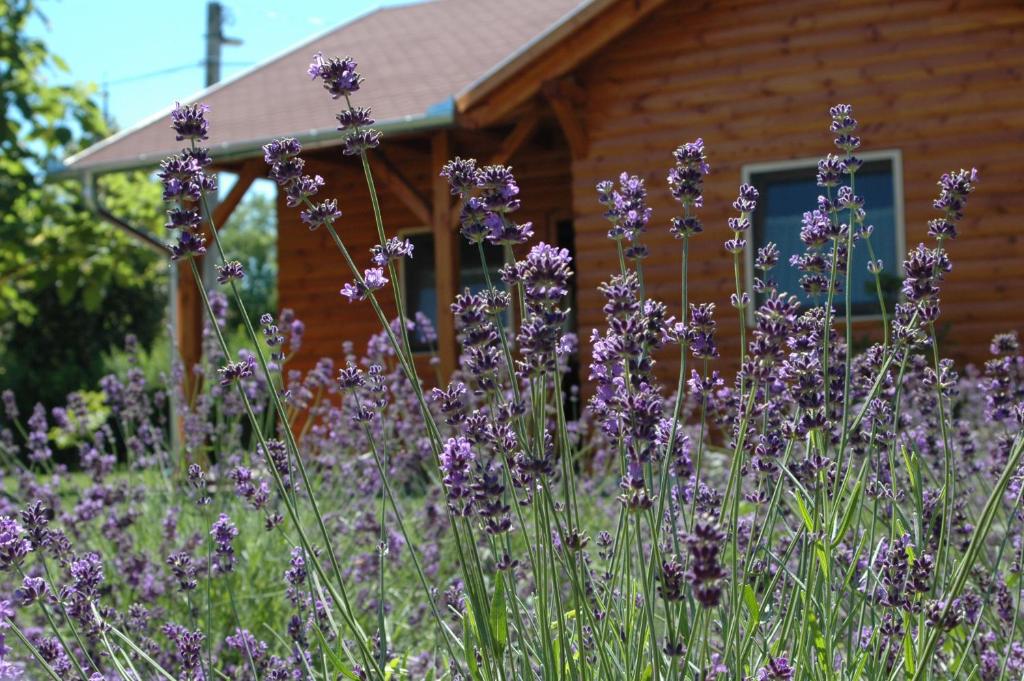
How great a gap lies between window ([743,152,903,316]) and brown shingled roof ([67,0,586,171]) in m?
2.63

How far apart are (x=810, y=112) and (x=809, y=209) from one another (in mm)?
877

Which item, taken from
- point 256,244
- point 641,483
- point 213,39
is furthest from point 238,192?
point 256,244

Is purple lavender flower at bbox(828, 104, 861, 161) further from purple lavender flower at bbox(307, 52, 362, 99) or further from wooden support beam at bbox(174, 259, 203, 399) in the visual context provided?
wooden support beam at bbox(174, 259, 203, 399)

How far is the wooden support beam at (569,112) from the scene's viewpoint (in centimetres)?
1072

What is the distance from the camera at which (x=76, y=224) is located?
1355 cm

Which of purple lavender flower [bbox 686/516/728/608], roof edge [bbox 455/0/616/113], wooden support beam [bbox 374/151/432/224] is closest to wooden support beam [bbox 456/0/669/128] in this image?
roof edge [bbox 455/0/616/113]

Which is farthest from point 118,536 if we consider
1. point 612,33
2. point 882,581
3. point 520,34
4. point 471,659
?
point 520,34

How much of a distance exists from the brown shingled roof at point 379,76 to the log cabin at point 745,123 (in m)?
0.09

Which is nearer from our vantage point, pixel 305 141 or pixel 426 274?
pixel 305 141

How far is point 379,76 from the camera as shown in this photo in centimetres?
1340

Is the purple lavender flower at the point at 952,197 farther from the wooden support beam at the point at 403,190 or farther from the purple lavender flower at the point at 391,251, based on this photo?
the wooden support beam at the point at 403,190

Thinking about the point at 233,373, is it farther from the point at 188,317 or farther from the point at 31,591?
the point at 188,317

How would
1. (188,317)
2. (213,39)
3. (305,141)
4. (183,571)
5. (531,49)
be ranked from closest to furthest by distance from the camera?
(183,571), (531,49), (305,141), (188,317), (213,39)

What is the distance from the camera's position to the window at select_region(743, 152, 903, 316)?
10.3 metres
